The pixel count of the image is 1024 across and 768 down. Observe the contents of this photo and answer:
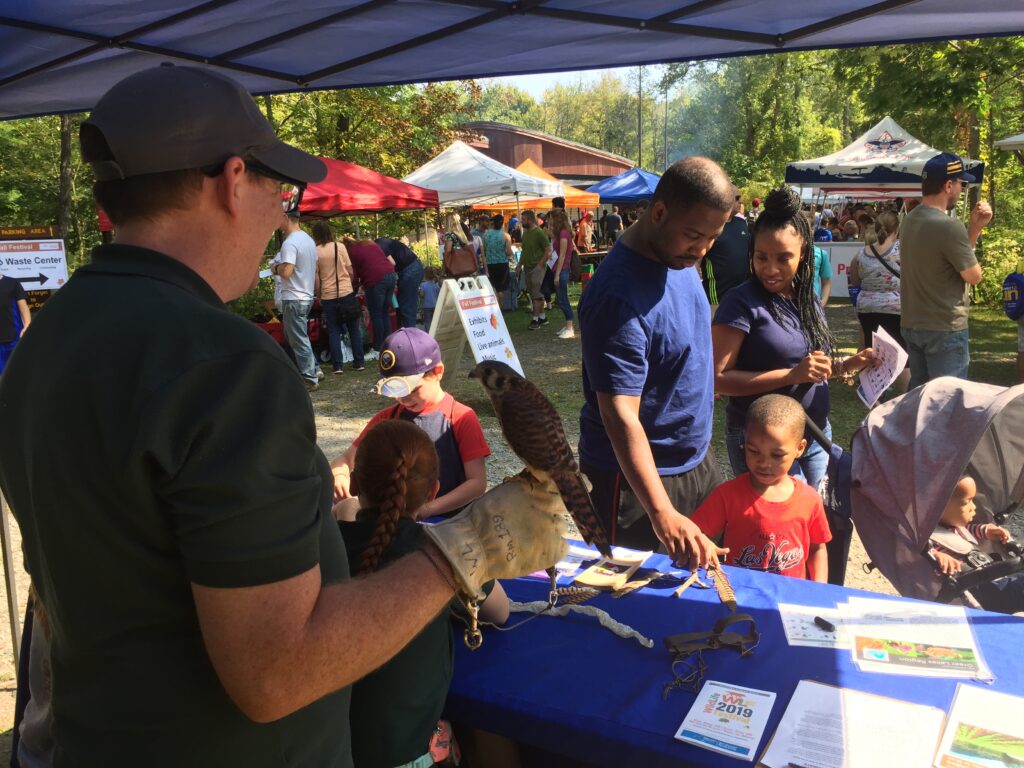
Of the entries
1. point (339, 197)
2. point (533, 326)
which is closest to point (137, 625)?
point (339, 197)

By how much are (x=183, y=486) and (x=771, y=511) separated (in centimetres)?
240

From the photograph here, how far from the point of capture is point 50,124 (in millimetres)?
18719

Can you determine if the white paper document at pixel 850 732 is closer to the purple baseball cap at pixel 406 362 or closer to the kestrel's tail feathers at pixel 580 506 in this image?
the kestrel's tail feathers at pixel 580 506

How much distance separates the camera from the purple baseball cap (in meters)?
3.29

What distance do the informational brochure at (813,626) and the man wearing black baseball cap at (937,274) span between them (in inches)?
163

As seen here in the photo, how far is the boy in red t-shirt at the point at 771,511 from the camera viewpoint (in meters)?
2.79

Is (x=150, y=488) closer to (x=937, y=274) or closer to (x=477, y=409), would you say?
(x=937, y=274)

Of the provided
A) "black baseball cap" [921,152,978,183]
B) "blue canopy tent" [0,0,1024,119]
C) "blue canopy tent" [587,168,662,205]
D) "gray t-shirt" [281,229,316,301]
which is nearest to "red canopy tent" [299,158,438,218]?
"gray t-shirt" [281,229,316,301]

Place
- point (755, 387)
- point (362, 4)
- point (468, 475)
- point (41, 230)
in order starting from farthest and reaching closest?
point (41, 230) < point (468, 475) < point (755, 387) < point (362, 4)

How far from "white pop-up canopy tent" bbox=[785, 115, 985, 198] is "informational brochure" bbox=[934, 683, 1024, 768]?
1439 cm

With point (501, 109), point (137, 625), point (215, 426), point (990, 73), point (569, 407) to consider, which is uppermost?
point (501, 109)

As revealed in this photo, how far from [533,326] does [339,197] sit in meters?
4.89

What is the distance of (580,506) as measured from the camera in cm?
160

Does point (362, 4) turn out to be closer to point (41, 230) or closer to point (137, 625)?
point (137, 625)
